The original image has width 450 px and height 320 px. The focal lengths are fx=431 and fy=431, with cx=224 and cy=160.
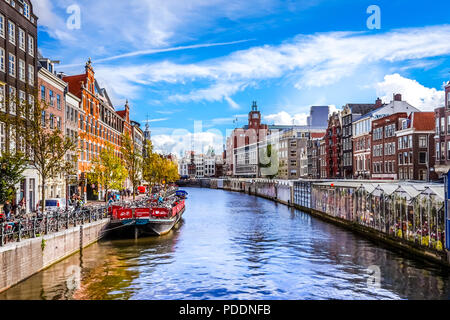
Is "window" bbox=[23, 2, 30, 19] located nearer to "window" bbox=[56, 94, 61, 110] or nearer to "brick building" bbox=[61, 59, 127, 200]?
"window" bbox=[56, 94, 61, 110]

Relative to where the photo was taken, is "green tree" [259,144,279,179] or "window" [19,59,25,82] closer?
"window" [19,59,25,82]

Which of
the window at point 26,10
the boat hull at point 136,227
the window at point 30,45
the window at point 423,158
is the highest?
the window at point 26,10

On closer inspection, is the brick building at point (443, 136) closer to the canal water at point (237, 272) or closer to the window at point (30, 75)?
the canal water at point (237, 272)

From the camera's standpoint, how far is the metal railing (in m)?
21.9

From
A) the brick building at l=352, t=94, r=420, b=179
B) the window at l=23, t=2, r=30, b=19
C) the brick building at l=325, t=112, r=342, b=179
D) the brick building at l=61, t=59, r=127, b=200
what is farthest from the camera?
the brick building at l=325, t=112, r=342, b=179

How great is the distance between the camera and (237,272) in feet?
84.1

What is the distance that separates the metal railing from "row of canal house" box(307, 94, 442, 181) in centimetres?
4710

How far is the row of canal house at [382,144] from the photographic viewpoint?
68.5m

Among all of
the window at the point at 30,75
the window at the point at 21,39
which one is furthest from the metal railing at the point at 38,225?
the window at the point at 21,39

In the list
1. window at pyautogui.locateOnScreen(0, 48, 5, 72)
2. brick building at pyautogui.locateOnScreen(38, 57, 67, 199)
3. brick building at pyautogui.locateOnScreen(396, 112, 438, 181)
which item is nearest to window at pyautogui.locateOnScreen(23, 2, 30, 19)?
brick building at pyautogui.locateOnScreen(38, 57, 67, 199)

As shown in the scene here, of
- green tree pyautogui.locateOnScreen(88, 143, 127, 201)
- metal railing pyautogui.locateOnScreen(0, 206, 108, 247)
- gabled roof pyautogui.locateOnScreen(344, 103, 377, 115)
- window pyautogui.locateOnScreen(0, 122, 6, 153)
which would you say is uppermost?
gabled roof pyautogui.locateOnScreen(344, 103, 377, 115)

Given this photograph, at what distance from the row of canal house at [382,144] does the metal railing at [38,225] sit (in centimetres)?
4710

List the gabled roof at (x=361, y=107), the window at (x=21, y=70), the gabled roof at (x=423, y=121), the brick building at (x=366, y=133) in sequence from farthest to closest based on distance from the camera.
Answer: the gabled roof at (x=361, y=107), the brick building at (x=366, y=133), the gabled roof at (x=423, y=121), the window at (x=21, y=70)

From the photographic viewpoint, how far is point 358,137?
94125 mm
